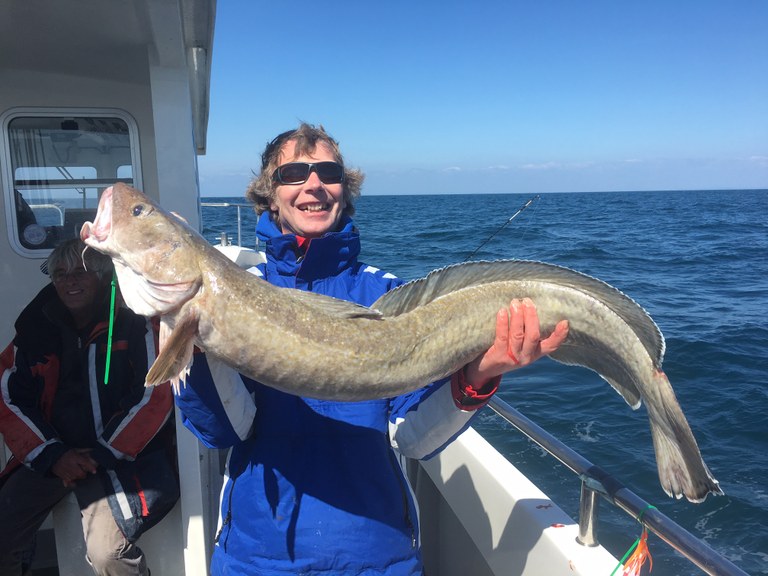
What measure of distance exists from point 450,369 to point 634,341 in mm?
843

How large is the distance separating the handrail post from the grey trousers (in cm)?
271

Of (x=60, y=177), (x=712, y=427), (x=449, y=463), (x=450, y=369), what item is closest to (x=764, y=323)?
(x=712, y=427)

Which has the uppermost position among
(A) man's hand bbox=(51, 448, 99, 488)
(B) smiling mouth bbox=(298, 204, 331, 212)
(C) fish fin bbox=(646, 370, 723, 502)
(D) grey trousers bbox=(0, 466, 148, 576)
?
(B) smiling mouth bbox=(298, 204, 331, 212)

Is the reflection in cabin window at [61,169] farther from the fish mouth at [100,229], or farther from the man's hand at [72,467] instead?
the fish mouth at [100,229]

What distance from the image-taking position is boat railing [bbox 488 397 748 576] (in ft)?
6.63

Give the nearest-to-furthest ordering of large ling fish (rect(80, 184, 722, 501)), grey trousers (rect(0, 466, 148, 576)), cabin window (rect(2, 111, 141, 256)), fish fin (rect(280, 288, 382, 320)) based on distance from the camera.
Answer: large ling fish (rect(80, 184, 722, 501)), fish fin (rect(280, 288, 382, 320)), grey trousers (rect(0, 466, 148, 576)), cabin window (rect(2, 111, 141, 256))

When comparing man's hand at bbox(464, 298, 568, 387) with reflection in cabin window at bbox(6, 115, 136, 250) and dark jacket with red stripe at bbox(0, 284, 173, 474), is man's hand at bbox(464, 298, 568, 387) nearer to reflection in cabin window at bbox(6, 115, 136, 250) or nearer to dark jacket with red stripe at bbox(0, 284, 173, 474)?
dark jacket with red stripe at bbox(0, 284, 173, 474)

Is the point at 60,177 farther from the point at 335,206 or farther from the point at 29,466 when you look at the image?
the point at 335,206

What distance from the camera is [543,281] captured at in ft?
7.98

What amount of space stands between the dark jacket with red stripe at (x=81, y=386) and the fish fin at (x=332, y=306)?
187cm

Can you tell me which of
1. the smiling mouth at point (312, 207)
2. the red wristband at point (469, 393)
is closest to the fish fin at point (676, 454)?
the red wristband at point (469, 393)

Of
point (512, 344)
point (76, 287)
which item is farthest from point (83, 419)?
point (512, 344)

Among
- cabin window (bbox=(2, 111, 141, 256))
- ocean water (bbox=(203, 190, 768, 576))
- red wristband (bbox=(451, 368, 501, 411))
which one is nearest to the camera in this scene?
red wristband (bbox=(451, 368, 501, 411))

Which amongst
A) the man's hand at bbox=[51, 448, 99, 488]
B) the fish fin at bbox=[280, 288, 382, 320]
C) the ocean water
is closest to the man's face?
the man's hand at bbox=[51, 448, 99, 488]
